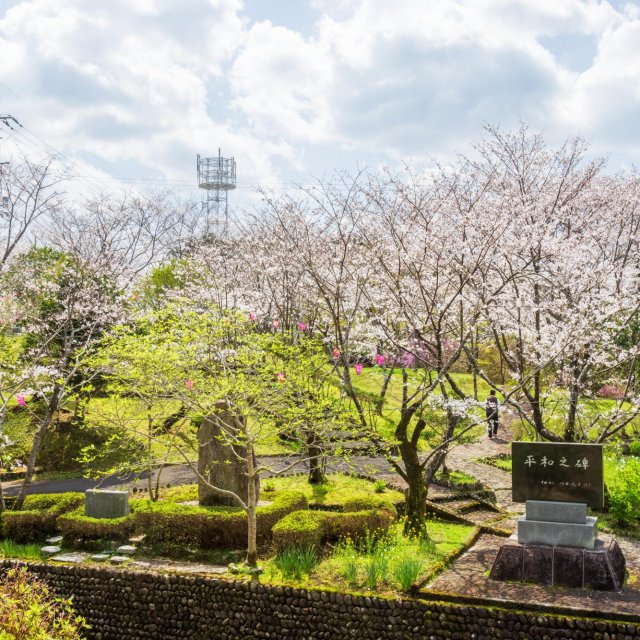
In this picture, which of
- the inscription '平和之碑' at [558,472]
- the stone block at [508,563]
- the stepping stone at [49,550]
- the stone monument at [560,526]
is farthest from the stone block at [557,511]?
the stepping stone at [49,550]

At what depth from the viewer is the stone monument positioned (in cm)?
1041

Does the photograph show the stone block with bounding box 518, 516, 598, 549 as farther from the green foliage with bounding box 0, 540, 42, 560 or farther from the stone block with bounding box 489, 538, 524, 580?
the green foliage with bounding box 0, 540, 42, 560

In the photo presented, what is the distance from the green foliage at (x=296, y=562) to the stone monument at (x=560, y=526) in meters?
3.18

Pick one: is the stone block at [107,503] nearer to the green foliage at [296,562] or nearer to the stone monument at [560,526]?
the green foliage at [296,562]

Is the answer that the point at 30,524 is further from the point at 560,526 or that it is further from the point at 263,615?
the point at 560,526

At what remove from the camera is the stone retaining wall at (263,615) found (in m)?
9.42

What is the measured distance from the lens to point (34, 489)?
66.8 feet

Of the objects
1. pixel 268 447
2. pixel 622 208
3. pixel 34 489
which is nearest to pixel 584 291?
pixel 622 208

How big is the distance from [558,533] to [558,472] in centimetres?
99

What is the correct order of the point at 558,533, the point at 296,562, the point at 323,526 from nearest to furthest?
the point at 558,533
the point at 296,562
the point at 323,526

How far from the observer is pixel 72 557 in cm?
1330

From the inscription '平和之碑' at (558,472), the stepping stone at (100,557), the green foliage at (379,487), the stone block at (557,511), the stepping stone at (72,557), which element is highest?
the inscription '平和之碑' at (558,472)

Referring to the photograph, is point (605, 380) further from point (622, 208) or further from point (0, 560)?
point (0, 560)

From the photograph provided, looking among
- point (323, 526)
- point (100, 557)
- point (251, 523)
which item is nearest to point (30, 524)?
point (100, 557)
